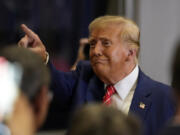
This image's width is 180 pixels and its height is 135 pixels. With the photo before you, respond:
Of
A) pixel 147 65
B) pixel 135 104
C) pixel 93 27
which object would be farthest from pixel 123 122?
pixel 147 65

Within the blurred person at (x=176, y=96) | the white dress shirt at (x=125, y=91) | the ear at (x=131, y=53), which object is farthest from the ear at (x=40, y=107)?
the ear at (x=131, y=53)

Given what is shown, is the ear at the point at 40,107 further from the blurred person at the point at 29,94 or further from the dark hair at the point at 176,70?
the dark hair at the point at 176,70

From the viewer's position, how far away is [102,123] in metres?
1.02

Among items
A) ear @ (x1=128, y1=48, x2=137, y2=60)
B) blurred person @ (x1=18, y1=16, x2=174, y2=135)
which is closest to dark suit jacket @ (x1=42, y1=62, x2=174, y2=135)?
blurred person @ (x1=18, y1=16, x2=174, y2=135)

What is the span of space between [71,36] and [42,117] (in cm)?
259

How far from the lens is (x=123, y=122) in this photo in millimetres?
1039

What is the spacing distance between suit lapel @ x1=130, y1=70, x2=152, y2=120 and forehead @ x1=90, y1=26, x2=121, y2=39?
292 mm

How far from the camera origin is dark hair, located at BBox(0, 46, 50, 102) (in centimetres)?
113

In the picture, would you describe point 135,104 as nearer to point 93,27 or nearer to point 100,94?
point 100,94

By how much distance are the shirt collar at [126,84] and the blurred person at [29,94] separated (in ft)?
4.00

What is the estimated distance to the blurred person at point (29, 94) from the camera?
1.12m

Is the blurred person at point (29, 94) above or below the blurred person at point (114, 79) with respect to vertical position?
above

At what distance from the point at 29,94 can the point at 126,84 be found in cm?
130

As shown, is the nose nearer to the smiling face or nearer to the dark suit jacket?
the smiling face
